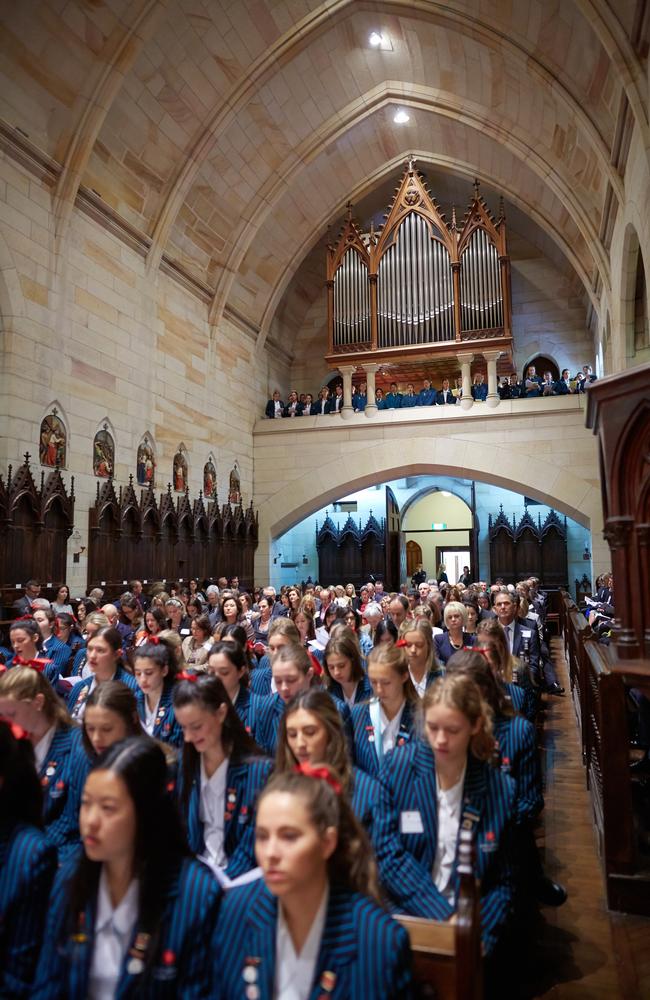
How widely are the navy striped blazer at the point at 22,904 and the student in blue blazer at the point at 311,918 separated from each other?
54 centimetres

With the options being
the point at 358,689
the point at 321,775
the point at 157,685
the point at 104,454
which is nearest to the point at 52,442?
the point at 104,454

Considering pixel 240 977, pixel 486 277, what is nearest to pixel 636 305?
pixel 486 277

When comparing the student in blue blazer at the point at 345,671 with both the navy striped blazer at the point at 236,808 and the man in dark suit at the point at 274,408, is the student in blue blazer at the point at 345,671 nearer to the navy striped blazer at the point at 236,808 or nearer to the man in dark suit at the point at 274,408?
the navy striped blazer at the point at 236,808

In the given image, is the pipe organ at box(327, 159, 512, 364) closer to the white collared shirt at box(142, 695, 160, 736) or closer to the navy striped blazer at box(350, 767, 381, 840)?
the white collared shirt at box(142, 695, 160, 736)

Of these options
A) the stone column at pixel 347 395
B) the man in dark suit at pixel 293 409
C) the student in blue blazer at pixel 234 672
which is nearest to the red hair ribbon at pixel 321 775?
the student in blue blazer at pixel 234 672

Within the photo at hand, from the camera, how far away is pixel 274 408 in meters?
17.6

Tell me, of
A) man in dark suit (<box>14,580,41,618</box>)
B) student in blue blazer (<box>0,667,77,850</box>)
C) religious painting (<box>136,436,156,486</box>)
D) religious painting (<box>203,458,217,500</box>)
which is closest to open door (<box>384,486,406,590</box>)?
religious painting (<box>203,458,217,500</box>)

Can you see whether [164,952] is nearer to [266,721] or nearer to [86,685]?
[266,721]

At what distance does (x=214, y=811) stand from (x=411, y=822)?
74cm

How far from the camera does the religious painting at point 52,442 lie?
10.4 metres

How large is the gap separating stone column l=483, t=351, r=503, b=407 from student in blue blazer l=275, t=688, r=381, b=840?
1379 cm

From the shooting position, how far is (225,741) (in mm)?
2664

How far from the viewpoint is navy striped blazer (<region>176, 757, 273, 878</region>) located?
251 cm

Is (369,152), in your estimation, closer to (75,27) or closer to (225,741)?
(75,27)
